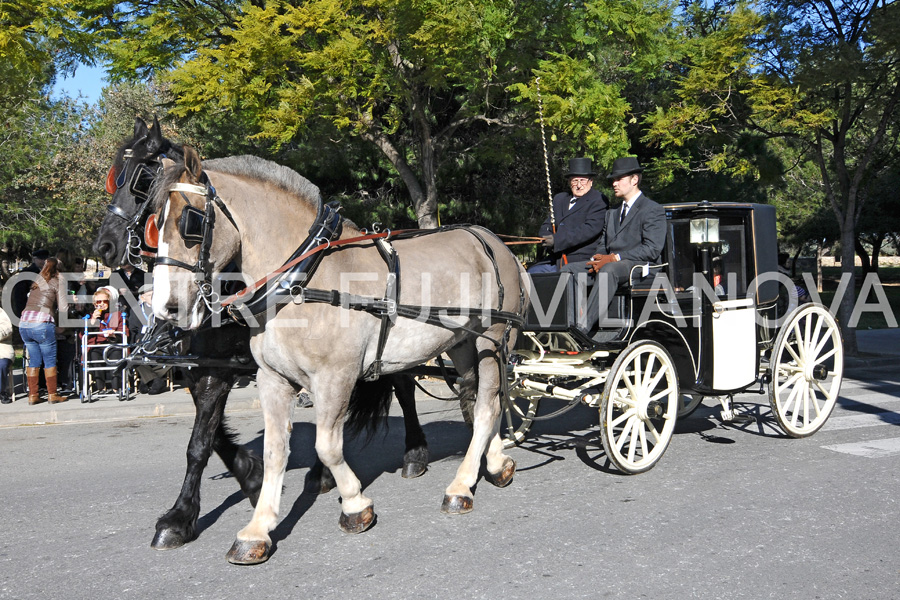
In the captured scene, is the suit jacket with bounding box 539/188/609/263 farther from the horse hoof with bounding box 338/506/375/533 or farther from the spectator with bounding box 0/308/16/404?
the spectator with bounding box 0/308/16/404

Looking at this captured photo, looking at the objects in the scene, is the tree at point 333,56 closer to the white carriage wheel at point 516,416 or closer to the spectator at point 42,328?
the spectator at point 42,328

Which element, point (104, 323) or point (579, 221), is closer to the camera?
point (579, 221)

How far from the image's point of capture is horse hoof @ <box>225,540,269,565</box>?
4.06 m

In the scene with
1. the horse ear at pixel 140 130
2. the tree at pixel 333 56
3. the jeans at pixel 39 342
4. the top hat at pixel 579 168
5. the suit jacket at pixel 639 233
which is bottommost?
the jeans at pixel 39 342

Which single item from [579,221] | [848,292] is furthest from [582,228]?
[848,292]

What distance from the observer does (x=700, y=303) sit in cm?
631

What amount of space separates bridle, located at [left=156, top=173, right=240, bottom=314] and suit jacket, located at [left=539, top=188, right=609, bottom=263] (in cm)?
321

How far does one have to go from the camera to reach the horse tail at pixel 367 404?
555cm

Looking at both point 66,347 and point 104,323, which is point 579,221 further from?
point 66,347

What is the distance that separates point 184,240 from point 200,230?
92 millimetres

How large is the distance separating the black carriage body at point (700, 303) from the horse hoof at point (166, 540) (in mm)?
2957

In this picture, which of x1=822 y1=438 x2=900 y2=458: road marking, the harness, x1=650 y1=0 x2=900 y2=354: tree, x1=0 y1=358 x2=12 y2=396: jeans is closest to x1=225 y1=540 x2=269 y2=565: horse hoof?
the harness

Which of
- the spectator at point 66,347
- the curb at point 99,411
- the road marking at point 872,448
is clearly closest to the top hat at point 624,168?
the road marking at point 872,448

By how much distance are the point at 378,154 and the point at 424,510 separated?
10.8 metres
